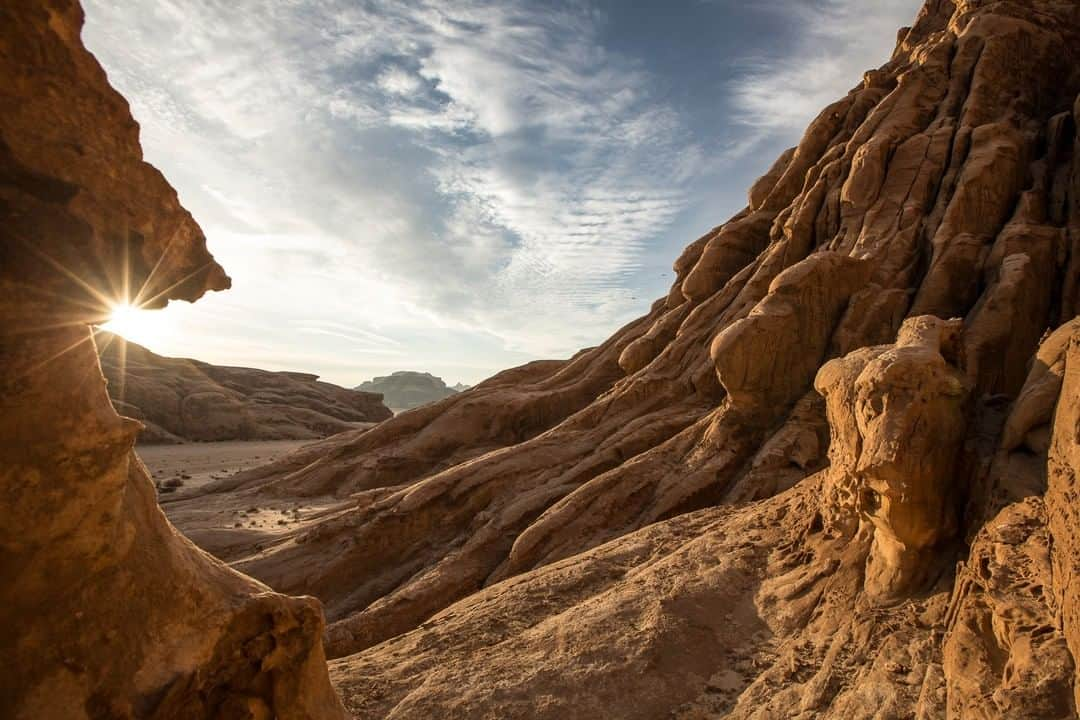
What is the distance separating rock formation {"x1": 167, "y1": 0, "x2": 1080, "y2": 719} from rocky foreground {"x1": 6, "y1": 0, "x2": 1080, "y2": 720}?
2.8 inches

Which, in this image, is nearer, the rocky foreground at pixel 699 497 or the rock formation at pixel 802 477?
the rocky foreground at pixel 699 497

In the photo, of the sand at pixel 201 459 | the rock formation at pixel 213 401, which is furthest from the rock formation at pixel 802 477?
the rock formation at pixel 213 401

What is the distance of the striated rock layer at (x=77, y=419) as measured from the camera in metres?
4.60

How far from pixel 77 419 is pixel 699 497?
1567cm

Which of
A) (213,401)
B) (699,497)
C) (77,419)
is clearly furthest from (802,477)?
(213,401)

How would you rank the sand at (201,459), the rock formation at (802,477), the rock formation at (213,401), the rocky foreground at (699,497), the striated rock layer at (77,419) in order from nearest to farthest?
the striated rock layer at (77,419), the rocky foreground at (699,497), the rock formation at (802,477), the sand at (201,459), the rock formation at (213,401)

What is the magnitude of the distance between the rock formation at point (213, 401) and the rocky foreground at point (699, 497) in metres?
34.3

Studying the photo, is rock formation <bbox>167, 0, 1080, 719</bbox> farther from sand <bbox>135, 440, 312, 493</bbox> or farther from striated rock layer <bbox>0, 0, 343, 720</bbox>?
sand <bbox>135, 440, 312, 493</bbox>

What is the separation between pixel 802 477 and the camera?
16125 millimetres

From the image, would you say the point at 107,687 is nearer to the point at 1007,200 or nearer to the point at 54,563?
the point at 54,563

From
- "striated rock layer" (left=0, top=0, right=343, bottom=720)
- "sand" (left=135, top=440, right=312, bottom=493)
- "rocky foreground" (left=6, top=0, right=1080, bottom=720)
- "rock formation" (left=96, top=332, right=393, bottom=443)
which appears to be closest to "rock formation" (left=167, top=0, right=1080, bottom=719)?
"rocky foreground" (left=6, top=0, right=1080, bottom=720)

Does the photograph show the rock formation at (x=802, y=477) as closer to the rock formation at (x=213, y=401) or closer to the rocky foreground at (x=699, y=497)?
the rocky foreground at (x=699, y=497)

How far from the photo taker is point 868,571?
385 inches

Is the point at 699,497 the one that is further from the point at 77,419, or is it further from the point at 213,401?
the point at 213,401
